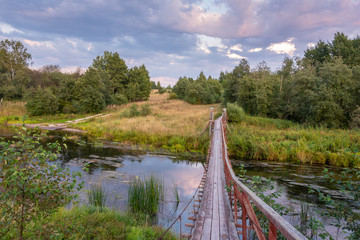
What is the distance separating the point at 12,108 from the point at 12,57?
1693 cm

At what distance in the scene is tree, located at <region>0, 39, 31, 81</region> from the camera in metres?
39.2

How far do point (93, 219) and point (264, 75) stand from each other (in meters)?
31.5

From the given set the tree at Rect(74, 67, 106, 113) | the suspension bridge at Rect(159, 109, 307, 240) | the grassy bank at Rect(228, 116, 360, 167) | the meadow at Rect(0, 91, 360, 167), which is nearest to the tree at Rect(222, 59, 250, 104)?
the meadow at Rect(0, 91, 360, 167)

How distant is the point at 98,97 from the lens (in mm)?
31719

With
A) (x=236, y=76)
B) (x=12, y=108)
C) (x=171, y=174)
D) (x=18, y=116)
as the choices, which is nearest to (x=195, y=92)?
(x=236, y=76)

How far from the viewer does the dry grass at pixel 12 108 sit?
2814cm

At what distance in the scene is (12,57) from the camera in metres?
40.2

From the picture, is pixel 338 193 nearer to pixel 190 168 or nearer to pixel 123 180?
pixel 190 168

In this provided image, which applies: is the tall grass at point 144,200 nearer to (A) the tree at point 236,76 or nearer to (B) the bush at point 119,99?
(A) the tree at point 236,76

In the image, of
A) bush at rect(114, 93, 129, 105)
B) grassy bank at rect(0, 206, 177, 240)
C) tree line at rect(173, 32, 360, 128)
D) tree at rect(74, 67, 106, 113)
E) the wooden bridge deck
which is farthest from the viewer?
bush at rect(114, 93, 129, 105)

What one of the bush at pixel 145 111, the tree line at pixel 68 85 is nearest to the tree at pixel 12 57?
the tree line at pixel 68 85

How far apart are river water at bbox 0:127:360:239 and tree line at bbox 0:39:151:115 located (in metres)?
17.0

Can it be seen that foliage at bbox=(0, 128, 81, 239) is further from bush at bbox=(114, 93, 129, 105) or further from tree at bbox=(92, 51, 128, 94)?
tree at bbox=(92, 51, 128, 94)

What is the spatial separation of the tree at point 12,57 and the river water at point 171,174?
37075mm
